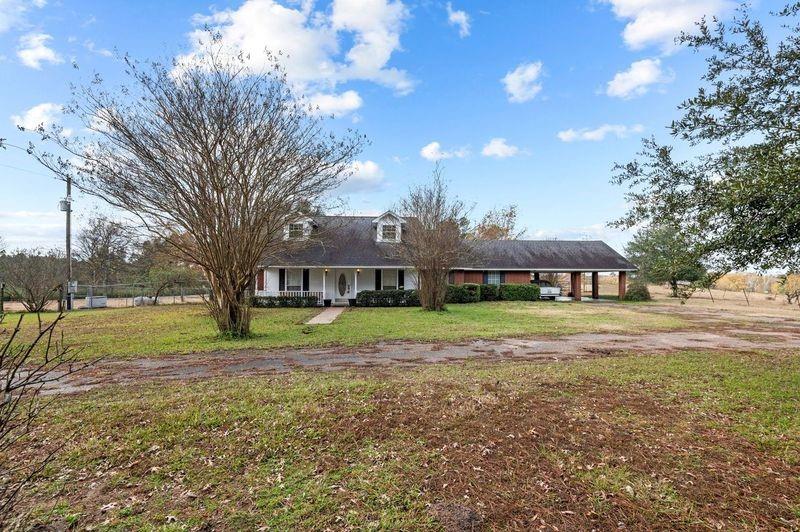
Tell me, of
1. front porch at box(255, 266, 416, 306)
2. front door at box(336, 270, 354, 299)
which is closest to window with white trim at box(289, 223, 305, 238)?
front porch at box(255, 266, 416, 306)

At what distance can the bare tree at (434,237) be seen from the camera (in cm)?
1889

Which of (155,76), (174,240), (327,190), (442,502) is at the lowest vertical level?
(442,502)

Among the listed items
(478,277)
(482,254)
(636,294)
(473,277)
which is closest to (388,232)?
(482,254)

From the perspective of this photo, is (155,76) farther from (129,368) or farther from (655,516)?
(655,516)

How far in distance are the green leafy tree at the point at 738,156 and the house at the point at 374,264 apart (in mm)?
15639

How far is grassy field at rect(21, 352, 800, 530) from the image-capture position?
308 cm

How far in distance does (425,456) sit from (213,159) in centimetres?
973

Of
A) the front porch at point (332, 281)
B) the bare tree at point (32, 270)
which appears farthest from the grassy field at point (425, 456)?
the front porch at point (332, 281)

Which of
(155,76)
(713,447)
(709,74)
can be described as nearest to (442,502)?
(713,447)

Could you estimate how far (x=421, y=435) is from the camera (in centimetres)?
434

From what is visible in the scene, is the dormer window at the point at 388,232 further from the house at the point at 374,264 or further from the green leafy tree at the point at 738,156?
the green leafy tree at the point at 738,156

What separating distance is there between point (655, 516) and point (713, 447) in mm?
1673

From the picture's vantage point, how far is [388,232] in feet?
78.9

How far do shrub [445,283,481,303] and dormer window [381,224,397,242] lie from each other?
481cm
